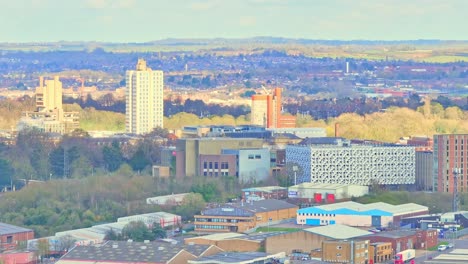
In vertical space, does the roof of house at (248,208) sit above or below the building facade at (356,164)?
below

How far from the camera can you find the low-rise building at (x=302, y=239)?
39.9 m

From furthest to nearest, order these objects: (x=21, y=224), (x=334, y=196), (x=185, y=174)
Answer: (x=185, y=174) → (x=334, y=196) → (x=21, y=224)

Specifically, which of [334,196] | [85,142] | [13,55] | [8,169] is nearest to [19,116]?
[85,142]

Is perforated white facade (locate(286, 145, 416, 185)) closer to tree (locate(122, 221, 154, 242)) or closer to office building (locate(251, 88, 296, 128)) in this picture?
tree (locate(122, 221, 154, 242))

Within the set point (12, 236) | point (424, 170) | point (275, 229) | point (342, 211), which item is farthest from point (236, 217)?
point (424, 170)

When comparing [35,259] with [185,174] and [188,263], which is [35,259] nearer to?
[188,263]

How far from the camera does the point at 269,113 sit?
71.6 meters

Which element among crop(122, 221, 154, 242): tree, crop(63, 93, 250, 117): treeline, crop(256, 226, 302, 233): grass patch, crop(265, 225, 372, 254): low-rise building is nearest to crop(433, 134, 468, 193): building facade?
crop(256, 226, 302, 233): grass patch

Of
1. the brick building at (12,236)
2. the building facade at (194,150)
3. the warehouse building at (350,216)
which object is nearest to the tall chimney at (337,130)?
the building facade at (194,150)

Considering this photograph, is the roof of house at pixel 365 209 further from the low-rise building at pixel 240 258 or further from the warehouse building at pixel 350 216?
the low-rise building at pixel 240 258

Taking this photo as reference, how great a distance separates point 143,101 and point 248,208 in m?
30.2

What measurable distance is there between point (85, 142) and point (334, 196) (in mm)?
15683

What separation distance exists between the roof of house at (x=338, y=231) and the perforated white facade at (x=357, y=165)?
11018 millimetres

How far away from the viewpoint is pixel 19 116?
7906cm
